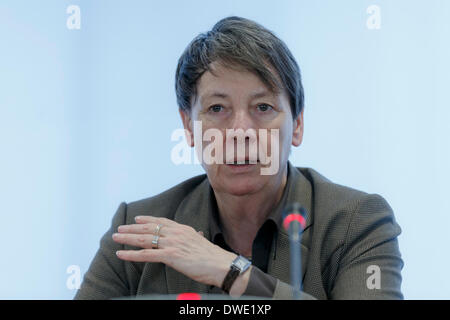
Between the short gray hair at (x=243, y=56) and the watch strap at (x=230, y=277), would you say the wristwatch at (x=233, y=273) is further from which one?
the short gray hair at (x=243, y=56)

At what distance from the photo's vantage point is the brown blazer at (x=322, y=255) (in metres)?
1.33

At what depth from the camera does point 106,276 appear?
1524 mm

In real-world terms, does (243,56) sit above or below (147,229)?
above

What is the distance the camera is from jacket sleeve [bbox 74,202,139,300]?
4.83ft

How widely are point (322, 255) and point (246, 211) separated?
0.29 meters

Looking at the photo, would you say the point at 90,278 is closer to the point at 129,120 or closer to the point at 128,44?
the point at 129,120

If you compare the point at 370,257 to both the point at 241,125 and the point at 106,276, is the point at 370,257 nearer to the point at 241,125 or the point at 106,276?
the point at 241,125

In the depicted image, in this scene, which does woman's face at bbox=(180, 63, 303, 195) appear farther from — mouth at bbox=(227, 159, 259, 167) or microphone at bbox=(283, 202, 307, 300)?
microphone at bbox=(283, 202, 307, 300)

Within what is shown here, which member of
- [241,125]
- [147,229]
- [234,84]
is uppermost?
[234,84]

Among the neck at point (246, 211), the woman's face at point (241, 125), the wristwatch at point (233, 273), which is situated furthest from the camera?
the neck at point (246, 211)

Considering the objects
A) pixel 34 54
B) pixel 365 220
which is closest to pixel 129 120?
pixel 34 54
